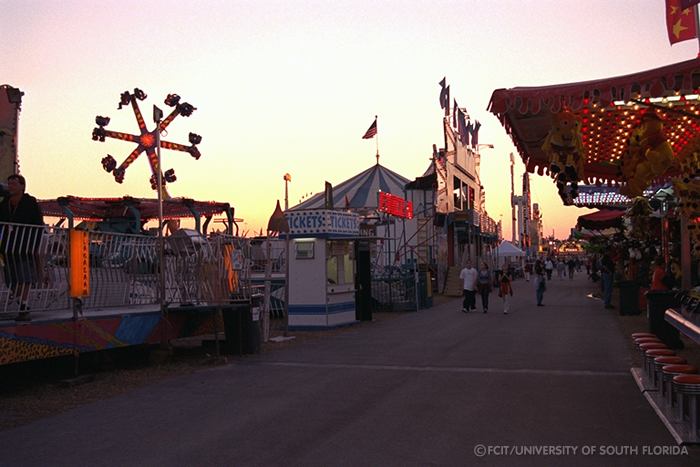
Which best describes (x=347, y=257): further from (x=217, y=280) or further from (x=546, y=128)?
(x=546, y=128)

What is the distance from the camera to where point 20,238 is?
33.4 feet

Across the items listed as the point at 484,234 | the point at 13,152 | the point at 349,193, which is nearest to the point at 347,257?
the point at 13,152

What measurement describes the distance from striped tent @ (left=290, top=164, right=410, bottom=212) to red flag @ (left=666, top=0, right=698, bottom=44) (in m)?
31.1

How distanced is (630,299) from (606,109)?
14.5 metres

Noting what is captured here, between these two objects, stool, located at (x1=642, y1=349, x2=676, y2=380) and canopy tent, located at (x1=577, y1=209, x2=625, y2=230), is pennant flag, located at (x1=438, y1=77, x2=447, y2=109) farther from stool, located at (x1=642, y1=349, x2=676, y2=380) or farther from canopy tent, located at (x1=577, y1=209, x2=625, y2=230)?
stool, located at (x1=642, y1=349, x2=676, y2=380)

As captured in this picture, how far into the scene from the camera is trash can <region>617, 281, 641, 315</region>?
21641 mm

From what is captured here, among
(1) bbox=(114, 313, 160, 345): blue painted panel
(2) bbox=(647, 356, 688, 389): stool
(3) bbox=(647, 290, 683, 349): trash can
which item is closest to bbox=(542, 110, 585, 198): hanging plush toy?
(2) bbox=(647, 356, 688, 389): stool

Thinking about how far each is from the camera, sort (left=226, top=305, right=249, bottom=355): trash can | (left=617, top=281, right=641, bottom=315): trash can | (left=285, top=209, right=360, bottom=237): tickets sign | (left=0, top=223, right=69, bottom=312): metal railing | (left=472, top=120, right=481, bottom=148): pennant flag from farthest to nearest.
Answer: (left=472, top=120, right=481, bottom=148): pennant flag
(left=617, top=281, right=641, bottom=315): trash can
(left=285, top=209, right=360, bottom=237): tickets sign
(left=226, top=305, right=249, bottom=355): trash can
(left=0, top=223, right=69, bottom=312): metal railing

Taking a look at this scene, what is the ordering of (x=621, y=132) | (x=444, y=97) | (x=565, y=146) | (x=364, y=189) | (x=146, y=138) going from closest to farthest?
(x=565, y=146)
(x=621, y=132)
(x=146, y=138)
(x=444, y=97)
(x=364, y=189)

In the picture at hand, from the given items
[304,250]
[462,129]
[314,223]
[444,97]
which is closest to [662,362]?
[314,223]

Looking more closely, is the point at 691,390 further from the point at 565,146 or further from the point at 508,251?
the point at 508,251

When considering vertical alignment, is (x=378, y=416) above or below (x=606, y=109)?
below

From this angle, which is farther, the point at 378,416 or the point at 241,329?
the point at 241,329

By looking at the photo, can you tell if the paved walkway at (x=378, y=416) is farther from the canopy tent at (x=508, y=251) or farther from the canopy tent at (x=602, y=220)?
the canopy tent at (x=508, y=251)
